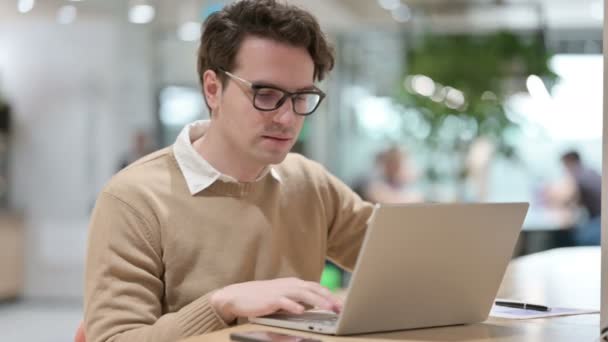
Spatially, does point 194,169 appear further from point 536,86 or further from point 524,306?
point 536,86

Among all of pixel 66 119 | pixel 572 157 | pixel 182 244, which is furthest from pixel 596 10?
pixel 182 244

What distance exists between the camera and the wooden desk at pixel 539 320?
1737 millimetres

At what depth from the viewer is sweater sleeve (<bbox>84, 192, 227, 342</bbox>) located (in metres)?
1.84

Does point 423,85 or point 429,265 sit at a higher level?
point 423,85

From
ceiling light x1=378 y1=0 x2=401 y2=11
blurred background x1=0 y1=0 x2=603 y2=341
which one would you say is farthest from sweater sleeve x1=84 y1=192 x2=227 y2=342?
ceiling light x1=378 y1=0 x2=401 y2=11

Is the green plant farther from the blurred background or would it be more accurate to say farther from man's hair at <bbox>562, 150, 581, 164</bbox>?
man's hair at <bbox>562, 150, 581, 164</bbox>

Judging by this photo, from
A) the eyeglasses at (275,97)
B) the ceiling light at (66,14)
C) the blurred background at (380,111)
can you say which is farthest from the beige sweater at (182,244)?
the ceiling light at (66,14)

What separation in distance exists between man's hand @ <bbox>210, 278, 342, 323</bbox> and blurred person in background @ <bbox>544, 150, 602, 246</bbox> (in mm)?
7886

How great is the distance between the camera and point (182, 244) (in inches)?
82.1

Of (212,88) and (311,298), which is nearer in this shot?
(311,298)

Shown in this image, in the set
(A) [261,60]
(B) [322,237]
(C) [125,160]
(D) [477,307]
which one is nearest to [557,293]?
(B) [322,237]

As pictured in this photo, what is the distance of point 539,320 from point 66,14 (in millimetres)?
7951

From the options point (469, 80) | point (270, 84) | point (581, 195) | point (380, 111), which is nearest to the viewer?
point (270, 84)

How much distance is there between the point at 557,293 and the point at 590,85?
326 inches
